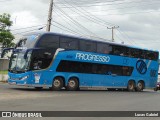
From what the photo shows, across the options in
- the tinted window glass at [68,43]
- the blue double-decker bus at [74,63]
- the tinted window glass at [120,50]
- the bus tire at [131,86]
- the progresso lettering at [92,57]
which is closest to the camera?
the blue double-decker bus at [74,63]

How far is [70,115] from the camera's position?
12.7m

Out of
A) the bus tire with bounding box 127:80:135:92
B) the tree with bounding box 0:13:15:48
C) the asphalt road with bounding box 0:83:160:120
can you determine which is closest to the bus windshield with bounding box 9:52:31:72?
the asphalt road with bounding box 0:83:160:120

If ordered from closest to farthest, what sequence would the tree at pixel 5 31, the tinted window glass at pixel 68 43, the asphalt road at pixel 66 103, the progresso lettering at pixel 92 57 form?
the asphalt road at pixel 66 103, the tinted window glass at pixel 68 43, the progresso lettering at pixel 92 57, the tree at pixel 5 31

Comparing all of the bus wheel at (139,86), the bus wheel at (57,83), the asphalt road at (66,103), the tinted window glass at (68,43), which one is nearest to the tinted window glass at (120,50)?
the bus wheel at (139,86)

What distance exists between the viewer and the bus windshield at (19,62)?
24586 millimetres

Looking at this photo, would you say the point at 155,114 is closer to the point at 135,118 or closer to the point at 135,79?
the point at 135,118

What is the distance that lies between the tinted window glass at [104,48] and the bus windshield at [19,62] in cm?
617

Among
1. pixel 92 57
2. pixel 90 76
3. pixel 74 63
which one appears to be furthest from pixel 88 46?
pixel 90 76

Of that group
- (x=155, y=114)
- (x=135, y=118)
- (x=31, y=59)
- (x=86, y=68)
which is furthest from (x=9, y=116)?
(x=86, y=68)

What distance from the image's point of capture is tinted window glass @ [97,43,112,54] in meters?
28.7

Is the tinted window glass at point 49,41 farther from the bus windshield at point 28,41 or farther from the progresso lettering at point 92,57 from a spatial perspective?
the progresso lettering at point 92,57

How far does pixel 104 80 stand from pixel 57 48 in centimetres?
575

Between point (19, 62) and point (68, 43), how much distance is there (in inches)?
139

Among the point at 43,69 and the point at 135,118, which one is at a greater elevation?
the point at 43,69
